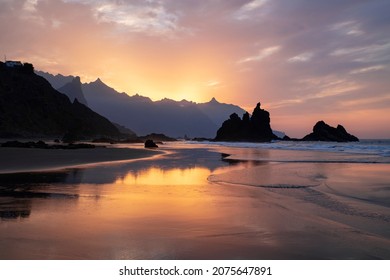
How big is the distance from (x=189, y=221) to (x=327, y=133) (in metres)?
172

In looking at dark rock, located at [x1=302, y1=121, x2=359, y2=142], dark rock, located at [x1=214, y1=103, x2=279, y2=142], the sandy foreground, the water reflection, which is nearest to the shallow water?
the water reflection

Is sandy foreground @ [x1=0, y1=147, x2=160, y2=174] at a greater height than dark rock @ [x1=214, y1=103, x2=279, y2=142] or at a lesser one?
lesser

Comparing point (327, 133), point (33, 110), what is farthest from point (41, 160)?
point (327, 133)

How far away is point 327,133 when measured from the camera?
167m

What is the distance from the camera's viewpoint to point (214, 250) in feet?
20.5

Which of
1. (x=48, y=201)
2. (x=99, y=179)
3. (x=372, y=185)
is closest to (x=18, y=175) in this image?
(x=99, y=179)

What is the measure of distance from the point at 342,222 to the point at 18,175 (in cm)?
1527

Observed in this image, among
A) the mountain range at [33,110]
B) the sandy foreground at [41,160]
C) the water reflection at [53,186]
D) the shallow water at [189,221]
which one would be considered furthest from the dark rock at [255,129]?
the shallow water at [189,221]

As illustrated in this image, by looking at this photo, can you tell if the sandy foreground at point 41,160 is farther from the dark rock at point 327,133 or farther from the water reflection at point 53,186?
the dark rock at point 327,133

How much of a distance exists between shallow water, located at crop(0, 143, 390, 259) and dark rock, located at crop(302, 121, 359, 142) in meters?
161

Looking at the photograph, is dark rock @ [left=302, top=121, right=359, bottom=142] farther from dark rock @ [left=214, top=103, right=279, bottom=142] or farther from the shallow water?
the shallow water

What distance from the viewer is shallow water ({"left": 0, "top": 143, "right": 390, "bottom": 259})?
→ 6.18 m

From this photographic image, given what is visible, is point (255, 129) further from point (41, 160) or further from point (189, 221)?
point (189, 221)

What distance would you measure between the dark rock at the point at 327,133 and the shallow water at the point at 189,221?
161m
